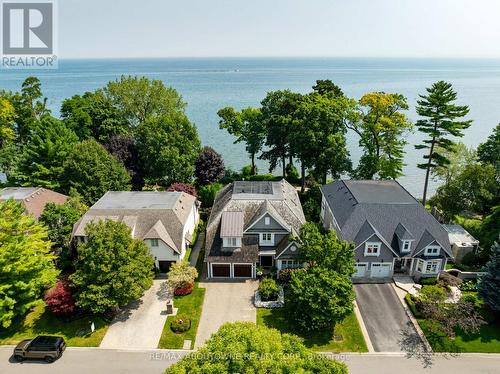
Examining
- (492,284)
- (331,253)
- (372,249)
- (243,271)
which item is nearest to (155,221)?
(243,271)

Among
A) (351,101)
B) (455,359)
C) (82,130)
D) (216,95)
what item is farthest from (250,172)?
(216,95)

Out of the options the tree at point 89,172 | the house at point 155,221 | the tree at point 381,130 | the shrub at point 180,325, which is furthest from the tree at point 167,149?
→ the shrub at point 180,325

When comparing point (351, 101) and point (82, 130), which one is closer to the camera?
point (351, 101)

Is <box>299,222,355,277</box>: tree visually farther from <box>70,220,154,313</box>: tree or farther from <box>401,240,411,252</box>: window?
<box>70,220,154,313</box>: tree

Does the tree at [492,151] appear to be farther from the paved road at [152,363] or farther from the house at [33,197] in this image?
the house at [33,197]

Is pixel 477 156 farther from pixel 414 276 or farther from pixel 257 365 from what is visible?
pixel 257 365

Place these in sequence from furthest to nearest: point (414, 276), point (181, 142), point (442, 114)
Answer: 1. point (181, 142)
2. point (442, 114)
3. point (414, 276)
